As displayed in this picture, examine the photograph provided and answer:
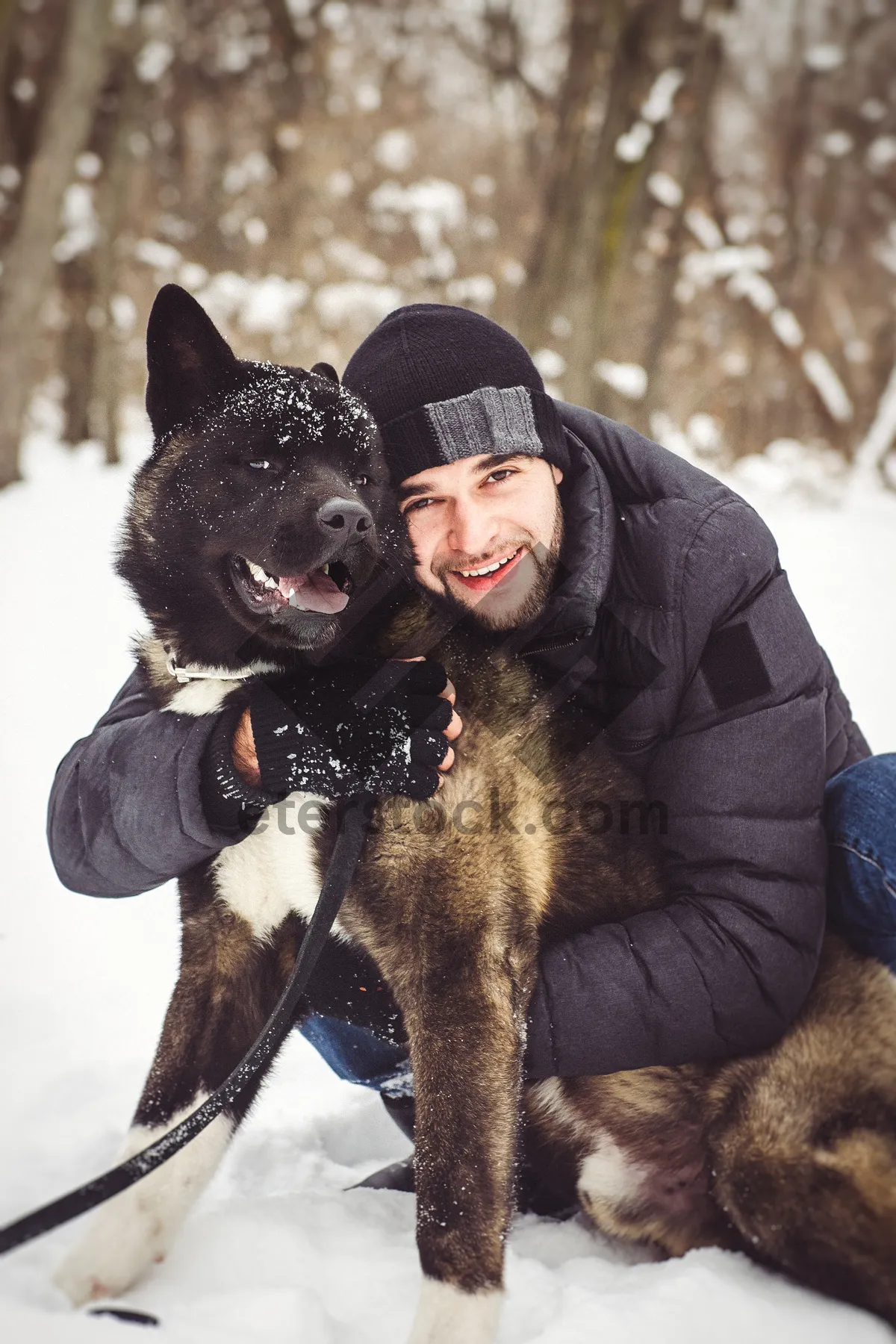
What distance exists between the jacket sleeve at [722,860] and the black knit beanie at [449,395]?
49 centimetres

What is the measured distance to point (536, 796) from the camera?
191cm

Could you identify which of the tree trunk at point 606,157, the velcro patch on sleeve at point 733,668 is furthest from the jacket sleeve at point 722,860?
the tree trunk at point 606,157

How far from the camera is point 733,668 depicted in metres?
1.94

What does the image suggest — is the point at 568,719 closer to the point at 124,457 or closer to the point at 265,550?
the point at 265,550

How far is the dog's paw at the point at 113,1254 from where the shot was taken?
5.44ft

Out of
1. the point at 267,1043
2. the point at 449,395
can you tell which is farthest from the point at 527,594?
the point at 267,1043

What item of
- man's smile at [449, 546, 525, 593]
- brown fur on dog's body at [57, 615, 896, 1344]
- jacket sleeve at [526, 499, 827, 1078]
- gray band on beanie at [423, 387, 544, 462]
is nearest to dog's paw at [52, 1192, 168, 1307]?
brown fur on dog's body at [57, 615, 896, 1344]

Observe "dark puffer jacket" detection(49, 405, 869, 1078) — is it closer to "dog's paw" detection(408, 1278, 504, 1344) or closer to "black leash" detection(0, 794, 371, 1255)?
"black leash" detection(0, 794, 371, 1255)

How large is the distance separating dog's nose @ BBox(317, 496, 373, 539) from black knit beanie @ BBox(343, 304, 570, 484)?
42 cm

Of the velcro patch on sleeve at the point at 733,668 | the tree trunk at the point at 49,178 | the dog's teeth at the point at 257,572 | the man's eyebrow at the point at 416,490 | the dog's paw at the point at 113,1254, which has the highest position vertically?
the tree trunk at the point at 49,178

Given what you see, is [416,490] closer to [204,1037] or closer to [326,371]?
[326,371]

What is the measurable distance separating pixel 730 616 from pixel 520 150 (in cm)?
1082

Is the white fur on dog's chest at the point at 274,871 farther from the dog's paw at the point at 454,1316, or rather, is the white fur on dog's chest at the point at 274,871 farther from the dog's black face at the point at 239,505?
the dog's paw at the point at 454,1316

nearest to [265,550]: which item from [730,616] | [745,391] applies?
[730,616]
